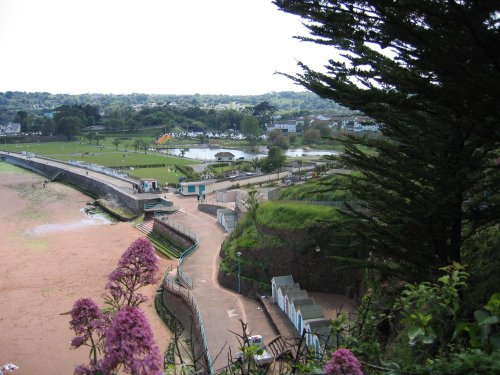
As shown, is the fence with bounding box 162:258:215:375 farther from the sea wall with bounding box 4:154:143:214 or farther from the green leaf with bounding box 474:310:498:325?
the sea wall with bounding box 4:154:143:214

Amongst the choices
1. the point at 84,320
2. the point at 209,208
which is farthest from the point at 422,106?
the point at 209,208

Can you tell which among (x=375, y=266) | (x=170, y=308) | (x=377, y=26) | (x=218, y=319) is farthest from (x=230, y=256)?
(x=377, y=26)

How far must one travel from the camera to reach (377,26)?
5.05m

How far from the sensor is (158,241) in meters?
23.1

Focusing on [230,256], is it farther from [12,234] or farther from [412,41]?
[12,234]

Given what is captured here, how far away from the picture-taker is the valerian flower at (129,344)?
2467 millimetres

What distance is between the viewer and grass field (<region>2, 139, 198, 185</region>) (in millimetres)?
42688

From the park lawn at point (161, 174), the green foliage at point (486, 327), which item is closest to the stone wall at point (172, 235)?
the park lawn at point (161, 174)

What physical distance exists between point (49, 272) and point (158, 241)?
227 inches

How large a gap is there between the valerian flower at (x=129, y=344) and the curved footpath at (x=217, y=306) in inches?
194

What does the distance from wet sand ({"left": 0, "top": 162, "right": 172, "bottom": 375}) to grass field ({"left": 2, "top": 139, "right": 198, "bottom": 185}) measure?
342 inches

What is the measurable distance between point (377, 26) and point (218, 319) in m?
9.13

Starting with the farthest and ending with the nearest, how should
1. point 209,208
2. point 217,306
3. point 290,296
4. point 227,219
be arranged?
point 209,208 < point 227,219 < point 217,306 < point 290,296

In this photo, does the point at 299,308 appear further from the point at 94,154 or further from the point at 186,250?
the point at 94,154
